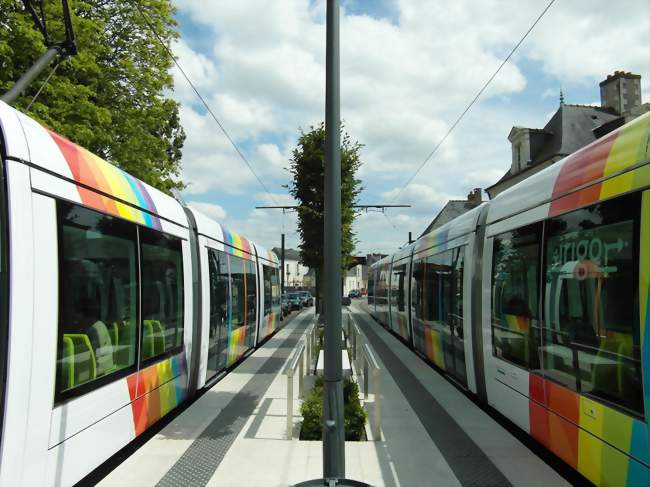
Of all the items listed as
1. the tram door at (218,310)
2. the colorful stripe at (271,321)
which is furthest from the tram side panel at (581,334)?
the colorful stripe at (271,321)

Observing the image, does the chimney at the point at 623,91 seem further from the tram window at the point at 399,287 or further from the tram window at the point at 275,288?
the tram window at the point at 275,288

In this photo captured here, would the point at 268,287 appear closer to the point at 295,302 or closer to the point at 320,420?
the point at 320,420

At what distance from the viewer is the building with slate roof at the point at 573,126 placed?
3200 cm

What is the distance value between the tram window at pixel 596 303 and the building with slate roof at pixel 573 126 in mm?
28298

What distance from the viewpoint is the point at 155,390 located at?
20.2 ft

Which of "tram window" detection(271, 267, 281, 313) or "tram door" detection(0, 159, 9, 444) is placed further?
"tram window" detection(271, 267, 281, 313)

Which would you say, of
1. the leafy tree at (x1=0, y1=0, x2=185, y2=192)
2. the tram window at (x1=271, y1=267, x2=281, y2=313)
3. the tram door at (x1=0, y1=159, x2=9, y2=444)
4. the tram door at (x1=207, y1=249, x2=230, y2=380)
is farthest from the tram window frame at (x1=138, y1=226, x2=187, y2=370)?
the tram window at (x1=271, y1=267, x2=281, y2=313)

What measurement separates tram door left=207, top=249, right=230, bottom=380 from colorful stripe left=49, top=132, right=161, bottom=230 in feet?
8.54

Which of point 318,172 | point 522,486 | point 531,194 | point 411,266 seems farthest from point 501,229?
point 318,172

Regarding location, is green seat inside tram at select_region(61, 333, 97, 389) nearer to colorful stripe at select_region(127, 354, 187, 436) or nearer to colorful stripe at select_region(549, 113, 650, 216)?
colorful stripe at select_region(127, 354, 187, 436)

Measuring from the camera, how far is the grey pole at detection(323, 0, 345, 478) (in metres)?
4.79

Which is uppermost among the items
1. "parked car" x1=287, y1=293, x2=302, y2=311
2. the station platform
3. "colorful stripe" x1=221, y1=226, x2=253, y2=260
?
"colorful stripe" x1=221, y1=226, x2=253, y2=260

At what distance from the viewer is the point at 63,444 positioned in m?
4.05

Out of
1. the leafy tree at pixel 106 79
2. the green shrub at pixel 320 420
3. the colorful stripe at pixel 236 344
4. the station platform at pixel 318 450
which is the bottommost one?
the station platform at pixel 318 450
